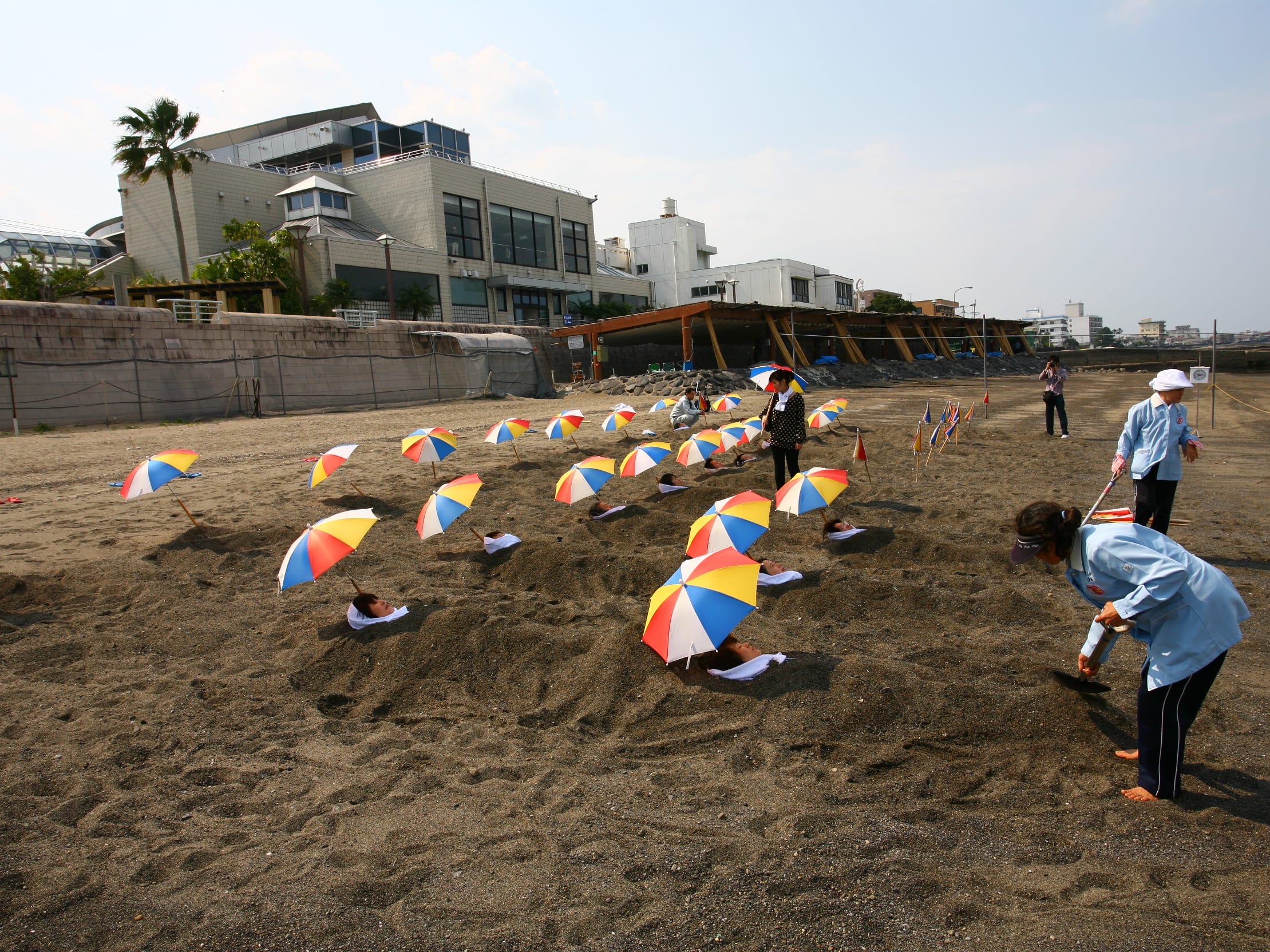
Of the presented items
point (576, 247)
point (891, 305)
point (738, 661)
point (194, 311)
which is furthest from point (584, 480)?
point (891, 305)

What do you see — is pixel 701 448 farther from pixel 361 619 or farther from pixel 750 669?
pixel 750 669

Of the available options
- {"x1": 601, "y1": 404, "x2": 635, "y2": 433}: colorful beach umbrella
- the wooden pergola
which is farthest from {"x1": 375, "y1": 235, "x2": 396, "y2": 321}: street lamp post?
{"x1": 601, "y1": 404, "x2": 635, "y2": 433}: colorful beach umbrella

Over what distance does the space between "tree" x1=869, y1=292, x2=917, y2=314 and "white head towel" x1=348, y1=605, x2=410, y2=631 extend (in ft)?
250

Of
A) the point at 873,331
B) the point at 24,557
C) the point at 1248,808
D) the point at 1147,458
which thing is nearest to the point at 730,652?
the point at 1248,808

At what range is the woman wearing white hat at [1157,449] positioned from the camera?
629 centimetres

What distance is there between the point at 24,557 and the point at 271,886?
6.22 metres

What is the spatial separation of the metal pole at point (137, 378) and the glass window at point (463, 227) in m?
22.7

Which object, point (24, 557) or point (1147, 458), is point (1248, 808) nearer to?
point (1147, 458)

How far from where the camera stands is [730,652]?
518cm

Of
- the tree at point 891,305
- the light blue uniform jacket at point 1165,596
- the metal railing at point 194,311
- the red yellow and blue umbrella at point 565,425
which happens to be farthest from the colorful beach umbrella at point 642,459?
the tree at point 891,305

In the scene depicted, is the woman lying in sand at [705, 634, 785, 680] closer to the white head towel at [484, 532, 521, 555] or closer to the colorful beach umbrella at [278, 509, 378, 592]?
the colorful beach umbrella at [278, 509, 378, 592]

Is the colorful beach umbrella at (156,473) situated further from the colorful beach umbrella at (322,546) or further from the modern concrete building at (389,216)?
the modern concrete building at (389,216)

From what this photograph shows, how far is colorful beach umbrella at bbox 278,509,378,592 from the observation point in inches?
232

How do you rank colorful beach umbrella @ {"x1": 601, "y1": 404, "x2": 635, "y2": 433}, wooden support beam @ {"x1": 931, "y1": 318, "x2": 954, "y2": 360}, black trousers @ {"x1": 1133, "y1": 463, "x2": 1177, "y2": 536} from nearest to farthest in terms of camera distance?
black trousers @ {"x1": 1133, "y1": 463, "x2": 1177, "y2": 536}, colorful beach umbrella @ {"x1": 601, "y1": 404, "x2": 635, "y2": 433}, wooden support beam @ {"x1": 931, "y1": 318, "x2": 954, "y2": 360}
